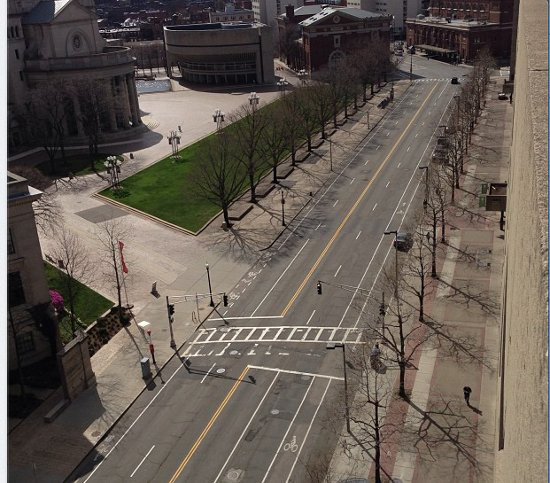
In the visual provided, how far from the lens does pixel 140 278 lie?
53.3 m

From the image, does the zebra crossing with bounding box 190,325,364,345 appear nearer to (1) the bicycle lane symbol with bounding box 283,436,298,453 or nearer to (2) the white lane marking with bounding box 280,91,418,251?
(1) the bicycle lane symbol with bounding box 283,436,298,453

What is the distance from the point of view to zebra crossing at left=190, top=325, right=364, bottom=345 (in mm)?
42375

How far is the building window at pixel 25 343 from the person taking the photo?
41.0 meters

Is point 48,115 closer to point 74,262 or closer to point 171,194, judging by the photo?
point 171,194

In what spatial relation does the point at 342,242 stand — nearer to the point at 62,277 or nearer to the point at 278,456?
the point at 62,277

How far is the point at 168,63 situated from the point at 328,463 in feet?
478

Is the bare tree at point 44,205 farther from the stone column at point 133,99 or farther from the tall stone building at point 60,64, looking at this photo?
the stone column at point 133,99

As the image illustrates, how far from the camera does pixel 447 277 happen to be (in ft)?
160

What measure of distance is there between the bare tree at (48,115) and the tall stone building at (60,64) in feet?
6.72

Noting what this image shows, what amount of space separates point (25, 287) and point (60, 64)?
229 ft

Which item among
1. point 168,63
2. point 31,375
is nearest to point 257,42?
point 168,63

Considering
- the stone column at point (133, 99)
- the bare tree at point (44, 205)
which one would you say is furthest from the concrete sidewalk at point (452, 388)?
the stone column at point (133, 99)

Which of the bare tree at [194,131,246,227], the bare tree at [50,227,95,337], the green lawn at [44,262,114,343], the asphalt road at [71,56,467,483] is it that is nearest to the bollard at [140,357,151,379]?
the asphalt road at [71,56,467,483]

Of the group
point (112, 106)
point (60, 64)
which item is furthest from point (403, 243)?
point (60, 64)
